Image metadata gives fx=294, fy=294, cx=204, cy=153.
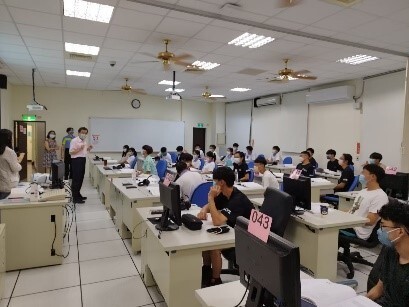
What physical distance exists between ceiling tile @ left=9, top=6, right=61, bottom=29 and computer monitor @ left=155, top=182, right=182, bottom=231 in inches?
120

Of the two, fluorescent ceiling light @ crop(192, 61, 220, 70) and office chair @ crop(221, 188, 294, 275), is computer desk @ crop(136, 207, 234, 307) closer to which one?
office chair @ crop(221, 188, 294, 275)

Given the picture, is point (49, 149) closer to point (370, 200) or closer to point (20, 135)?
point (20, 135)

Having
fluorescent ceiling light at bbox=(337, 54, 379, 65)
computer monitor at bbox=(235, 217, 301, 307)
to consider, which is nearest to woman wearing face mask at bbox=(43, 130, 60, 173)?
fluorescent ceiling light at bbox=(337, 54, 379, 65)

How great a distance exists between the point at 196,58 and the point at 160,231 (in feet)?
14.4

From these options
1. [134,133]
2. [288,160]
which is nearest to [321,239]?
[288,160]

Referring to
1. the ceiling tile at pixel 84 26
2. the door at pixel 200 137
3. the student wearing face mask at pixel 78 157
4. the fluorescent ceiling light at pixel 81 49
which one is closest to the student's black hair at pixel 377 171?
the ceiling tile at pixel 84 26

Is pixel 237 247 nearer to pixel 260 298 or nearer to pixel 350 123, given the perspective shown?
pixel 260 298

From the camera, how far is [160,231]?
2377 mm

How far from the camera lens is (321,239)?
9.29 ft

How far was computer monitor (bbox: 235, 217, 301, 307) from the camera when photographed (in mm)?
958

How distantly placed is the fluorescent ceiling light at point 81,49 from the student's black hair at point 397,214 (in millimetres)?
5298

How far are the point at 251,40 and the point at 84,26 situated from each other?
255 centimetres

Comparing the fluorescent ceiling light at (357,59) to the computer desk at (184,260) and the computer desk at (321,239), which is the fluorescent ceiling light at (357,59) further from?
the computer desk at (184,260)

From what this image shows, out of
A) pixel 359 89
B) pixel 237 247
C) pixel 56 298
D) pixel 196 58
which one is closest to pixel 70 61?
pixel 196 58
